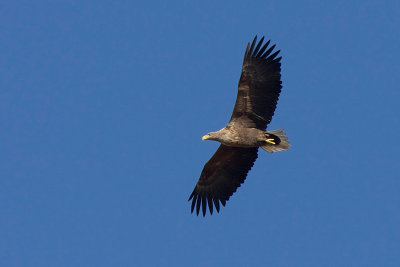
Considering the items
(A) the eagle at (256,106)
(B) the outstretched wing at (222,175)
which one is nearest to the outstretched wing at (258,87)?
(A) the eagle at (256,106)

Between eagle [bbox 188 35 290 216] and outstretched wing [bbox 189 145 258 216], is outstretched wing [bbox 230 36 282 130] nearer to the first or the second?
eagle [bbox 188 35 290 216]

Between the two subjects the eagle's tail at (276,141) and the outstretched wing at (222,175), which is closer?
the eagle's tail at (276,141)

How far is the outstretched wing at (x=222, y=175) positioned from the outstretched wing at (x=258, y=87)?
1.19m

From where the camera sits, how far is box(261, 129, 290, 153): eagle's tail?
18.7 meters

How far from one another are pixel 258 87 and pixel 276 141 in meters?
1.40

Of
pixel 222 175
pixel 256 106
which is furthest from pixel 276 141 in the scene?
pixel 222 175

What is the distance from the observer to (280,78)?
18500 mm

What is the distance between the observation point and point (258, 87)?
60.4 ft

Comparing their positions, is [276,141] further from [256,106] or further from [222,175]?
[222,175]

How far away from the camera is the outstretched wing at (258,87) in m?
18.4

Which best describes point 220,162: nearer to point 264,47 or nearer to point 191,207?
point 191,207

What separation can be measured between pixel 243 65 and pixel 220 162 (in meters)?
2.81

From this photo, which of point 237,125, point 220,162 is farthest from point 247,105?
point 220,162

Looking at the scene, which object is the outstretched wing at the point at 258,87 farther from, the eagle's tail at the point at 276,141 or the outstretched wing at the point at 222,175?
the outstretched wing at the point at 222,175
